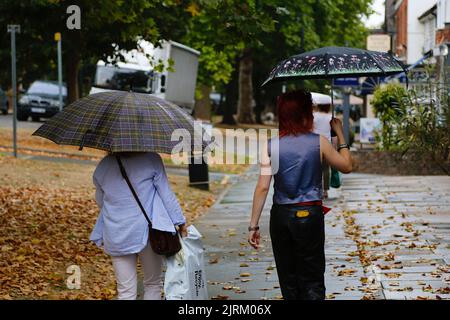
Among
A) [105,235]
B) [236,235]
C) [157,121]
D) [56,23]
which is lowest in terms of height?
[236,235]

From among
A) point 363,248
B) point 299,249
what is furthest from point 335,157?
point 363,248

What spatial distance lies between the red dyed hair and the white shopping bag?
97cm

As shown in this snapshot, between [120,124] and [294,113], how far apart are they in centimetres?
119

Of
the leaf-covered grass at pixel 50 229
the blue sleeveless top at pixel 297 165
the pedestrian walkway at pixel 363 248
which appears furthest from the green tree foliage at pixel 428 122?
the blue sleeveless top at pixel 297 165

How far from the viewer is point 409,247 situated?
11.1 meters

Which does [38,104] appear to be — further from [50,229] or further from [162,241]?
[162,241]

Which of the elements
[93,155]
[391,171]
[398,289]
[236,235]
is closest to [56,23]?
[93,155]

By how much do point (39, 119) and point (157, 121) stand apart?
36.5 meters

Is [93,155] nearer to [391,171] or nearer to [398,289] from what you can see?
[391,171]

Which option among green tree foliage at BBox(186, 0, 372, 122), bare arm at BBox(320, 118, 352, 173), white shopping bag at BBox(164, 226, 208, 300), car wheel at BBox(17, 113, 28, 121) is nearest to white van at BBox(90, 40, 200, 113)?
green tree foliage at BBox(186, 0, 372, 122)

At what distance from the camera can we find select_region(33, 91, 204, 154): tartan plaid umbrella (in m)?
6.67

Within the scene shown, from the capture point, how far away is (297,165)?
660 centimetres

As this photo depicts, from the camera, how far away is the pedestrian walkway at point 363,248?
8.96 metres

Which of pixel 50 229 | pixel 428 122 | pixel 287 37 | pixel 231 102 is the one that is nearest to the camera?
pixel 50 229
